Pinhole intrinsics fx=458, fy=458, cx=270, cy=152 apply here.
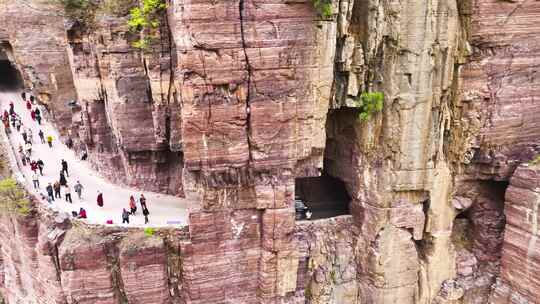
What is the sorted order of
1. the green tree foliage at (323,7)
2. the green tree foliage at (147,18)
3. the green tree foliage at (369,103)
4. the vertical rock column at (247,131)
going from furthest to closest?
the green tree foliage at (147,18), the green tree foliage at (369,103), the green tree foliage at (323,7), the vertical rock column at (247,131)

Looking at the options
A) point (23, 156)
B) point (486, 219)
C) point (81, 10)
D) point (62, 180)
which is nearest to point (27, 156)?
point (23, 156)

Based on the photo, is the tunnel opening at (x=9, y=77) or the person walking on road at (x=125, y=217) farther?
the tunnel opening at (x=9, y=77)

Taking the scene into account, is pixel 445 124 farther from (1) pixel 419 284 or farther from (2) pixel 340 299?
(2) pixel 340 299

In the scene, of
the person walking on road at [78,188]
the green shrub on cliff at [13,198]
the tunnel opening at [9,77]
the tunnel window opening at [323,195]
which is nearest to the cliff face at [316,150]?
the green shrub on cliff at [13,198]

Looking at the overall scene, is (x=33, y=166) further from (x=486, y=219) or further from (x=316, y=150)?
(x=486, y=219)

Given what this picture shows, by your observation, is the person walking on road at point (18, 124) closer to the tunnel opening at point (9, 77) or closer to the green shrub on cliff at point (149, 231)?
the tunnel opening at point (9, 77)

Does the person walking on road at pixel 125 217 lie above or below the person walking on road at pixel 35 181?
below

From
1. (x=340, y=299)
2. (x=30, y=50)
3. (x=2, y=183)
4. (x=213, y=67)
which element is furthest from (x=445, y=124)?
(x=30, y=50)
